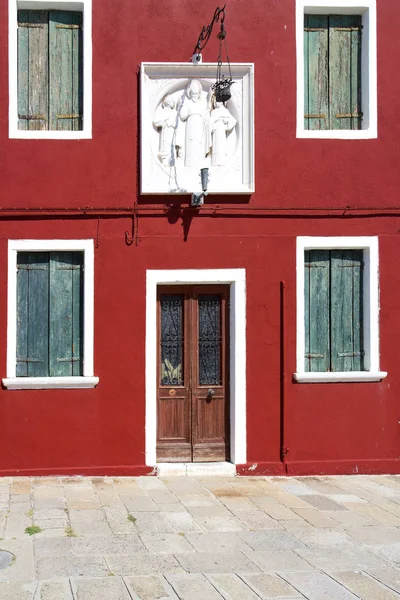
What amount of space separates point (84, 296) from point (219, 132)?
2726 mm

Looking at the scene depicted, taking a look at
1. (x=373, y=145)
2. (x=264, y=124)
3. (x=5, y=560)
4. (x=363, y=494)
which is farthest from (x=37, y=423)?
(x=373, y=145)

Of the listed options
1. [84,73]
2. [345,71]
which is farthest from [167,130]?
[345,71]

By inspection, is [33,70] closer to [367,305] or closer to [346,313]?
[346,313]

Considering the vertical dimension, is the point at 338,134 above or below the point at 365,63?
below

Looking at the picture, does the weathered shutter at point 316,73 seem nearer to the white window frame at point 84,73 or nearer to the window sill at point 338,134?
the window sill at point 338,134

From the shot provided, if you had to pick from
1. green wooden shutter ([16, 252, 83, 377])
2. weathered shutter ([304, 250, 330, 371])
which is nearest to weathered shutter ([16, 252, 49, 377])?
green wooden shutter ([16, 252, 83, 377])

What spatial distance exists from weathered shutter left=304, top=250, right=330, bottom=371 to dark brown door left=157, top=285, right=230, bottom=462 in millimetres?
1074

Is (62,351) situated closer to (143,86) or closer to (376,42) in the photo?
(143,86)

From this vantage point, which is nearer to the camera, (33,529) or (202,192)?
(33,529)

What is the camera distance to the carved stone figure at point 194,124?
1062 cm

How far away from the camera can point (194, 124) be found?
10.6 meters

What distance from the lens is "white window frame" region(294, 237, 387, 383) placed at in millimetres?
10664

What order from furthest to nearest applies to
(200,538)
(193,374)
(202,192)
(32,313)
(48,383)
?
(193,374), (32,313), (202,192), (48,383), (200,538)

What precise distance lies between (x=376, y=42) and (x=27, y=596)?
8.05 meters
